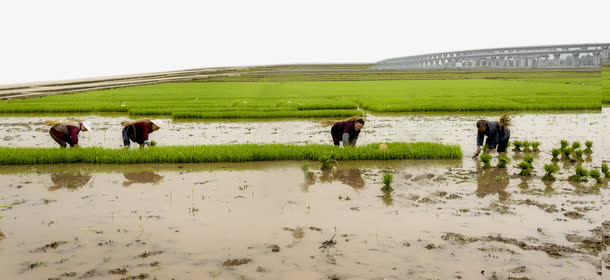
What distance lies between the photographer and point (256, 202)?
17.6 ft

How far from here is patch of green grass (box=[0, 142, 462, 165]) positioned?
774 cm

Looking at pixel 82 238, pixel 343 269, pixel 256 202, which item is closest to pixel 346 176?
pixel 256 202

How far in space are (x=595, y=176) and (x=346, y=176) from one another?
353 cm

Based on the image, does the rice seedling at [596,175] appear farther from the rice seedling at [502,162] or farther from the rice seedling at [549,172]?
the rice seedling at [502,162]

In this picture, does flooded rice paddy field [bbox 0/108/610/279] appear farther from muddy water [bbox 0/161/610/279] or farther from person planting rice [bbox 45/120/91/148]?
person planting rice [bbox 45/120/91/148]

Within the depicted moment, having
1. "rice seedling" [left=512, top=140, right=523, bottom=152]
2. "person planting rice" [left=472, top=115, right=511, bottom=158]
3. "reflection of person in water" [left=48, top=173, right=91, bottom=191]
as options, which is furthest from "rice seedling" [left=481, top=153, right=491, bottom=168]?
"reflection of person in water" [left=48, top=173, right=91, bottom=191]

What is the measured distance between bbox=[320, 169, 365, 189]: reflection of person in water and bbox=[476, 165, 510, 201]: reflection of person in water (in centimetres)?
165

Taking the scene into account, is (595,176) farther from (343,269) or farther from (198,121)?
(198,121)

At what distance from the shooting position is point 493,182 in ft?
20.2

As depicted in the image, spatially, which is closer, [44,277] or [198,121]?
[44,277]

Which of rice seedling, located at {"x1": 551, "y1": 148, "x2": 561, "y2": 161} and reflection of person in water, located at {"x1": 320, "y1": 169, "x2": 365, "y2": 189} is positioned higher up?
rice seedling, located at {"x1": 551, "y1": 148, "x2": 561, "y2": 161}

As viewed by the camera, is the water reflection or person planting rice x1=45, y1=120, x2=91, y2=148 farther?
person planting rice x1=45, y1=120, x2=91, y2=148

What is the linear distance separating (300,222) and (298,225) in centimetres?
10

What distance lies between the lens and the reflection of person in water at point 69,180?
20.5ft
